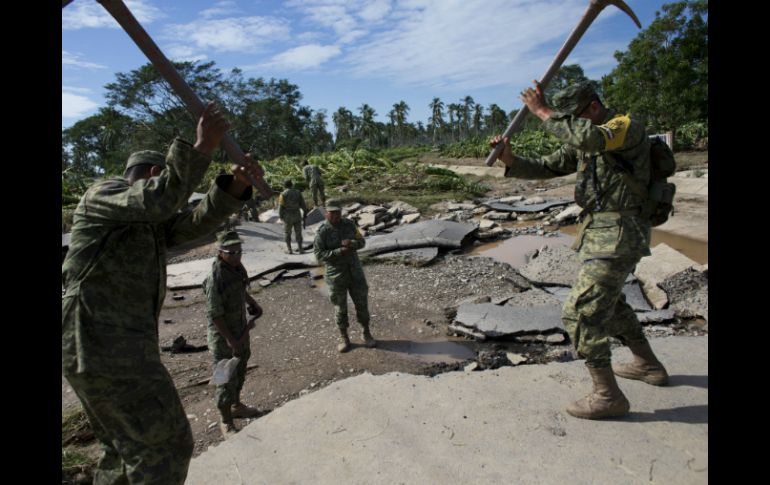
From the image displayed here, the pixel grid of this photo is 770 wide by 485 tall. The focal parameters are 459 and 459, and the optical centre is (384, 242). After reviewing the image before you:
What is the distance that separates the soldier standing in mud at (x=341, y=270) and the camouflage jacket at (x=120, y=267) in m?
3.46

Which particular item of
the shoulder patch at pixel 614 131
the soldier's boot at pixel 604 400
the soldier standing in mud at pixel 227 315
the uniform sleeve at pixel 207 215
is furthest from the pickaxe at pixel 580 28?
the soldier standing in mud at pixel 227 315

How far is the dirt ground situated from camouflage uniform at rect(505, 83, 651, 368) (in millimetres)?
2101

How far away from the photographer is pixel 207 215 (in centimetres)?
225

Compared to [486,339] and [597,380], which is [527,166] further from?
[486,339]

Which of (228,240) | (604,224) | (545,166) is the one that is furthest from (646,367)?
(228,240)

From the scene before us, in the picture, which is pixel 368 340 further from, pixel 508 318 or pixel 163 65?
pixel 163 65

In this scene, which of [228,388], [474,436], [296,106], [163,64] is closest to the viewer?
[163,64]

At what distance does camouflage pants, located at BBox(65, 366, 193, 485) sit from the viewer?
1982 millimetres

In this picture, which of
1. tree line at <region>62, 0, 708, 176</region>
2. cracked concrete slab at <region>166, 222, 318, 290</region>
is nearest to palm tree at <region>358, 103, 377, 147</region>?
tree line at <region>62, 0, 708, 176</region>

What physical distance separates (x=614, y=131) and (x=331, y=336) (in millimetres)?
4496

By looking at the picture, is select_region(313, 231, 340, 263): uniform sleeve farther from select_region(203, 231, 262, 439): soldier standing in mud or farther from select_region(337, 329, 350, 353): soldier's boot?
select_region(203, 231, 262, 439): soldier standing in mud

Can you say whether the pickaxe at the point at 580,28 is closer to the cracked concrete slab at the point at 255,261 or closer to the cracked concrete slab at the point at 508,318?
the cracked concrete slab at the point at 508,318
